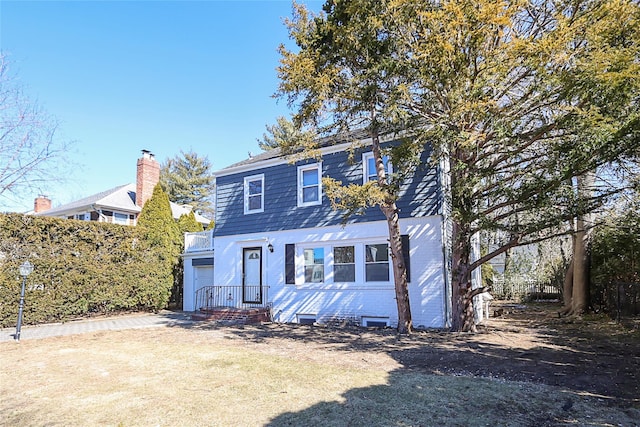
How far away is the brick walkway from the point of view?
35.6 feet

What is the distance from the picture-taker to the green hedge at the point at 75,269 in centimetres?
1196

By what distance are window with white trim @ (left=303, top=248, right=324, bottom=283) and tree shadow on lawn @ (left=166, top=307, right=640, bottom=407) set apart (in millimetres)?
1661

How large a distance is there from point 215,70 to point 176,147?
2615 centimetres

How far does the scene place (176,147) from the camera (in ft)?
131

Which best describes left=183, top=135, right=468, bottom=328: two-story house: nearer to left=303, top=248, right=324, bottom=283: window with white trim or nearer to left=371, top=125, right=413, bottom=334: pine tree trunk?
left=303, top=248, right=324, bottom=283: window with white trim

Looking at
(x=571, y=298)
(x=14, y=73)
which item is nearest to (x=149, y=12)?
(x=14, y=73)

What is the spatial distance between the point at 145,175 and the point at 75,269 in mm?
8477

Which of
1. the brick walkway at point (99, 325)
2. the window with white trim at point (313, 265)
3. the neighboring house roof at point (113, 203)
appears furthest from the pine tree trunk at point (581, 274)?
the neighboring house roof at point (113, 203)

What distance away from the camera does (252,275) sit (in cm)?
1470

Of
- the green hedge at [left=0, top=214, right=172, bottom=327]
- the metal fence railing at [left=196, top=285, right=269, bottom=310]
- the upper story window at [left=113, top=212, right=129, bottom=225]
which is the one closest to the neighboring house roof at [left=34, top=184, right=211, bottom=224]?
the upper story window at [left=113, top=212, right=129, bottom=225]

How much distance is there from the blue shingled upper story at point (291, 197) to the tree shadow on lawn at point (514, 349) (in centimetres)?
338

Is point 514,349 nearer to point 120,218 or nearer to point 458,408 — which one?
point 458,408

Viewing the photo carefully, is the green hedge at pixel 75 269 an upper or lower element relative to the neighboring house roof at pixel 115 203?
lower

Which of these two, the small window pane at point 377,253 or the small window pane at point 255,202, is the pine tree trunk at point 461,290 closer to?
the small window pane at point 377,253
